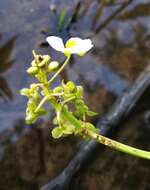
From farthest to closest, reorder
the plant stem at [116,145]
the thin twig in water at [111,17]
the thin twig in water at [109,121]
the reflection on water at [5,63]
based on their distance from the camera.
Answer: the thin twig in water at [111,17]
the reflection on water at [5,63]
the thin twig in water at [109,121]
the plant stem at [116,145]

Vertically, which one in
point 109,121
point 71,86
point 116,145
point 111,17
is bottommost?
point 109,121

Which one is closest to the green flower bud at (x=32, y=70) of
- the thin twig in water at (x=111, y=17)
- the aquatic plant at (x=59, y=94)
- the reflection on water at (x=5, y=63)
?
the aquatic plant at (x=59, y=94)

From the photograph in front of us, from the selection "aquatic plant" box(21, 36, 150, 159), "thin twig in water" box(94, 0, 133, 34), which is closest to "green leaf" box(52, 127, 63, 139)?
"aquatic plant" box(21, 36, 150, 159)

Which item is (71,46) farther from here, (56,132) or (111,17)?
(111,17)

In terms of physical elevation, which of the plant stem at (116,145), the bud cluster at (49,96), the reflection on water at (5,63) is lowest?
the reflection on water at (5,63)

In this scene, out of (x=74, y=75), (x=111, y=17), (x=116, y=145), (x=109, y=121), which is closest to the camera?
(x=116, y=145)

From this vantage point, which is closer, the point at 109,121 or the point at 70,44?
the point at 70,44

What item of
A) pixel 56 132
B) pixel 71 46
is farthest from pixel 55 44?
pixel 56 132

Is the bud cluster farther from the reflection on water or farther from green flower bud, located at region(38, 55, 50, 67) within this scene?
the reflection on water

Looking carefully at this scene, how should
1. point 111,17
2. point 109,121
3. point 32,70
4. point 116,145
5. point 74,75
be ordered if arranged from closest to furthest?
point 32,70
point 116,145
point 109,121
point 74,75
point 111,17

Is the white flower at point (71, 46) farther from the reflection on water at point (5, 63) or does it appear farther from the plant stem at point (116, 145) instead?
the reflection on water at point (5, 63)
